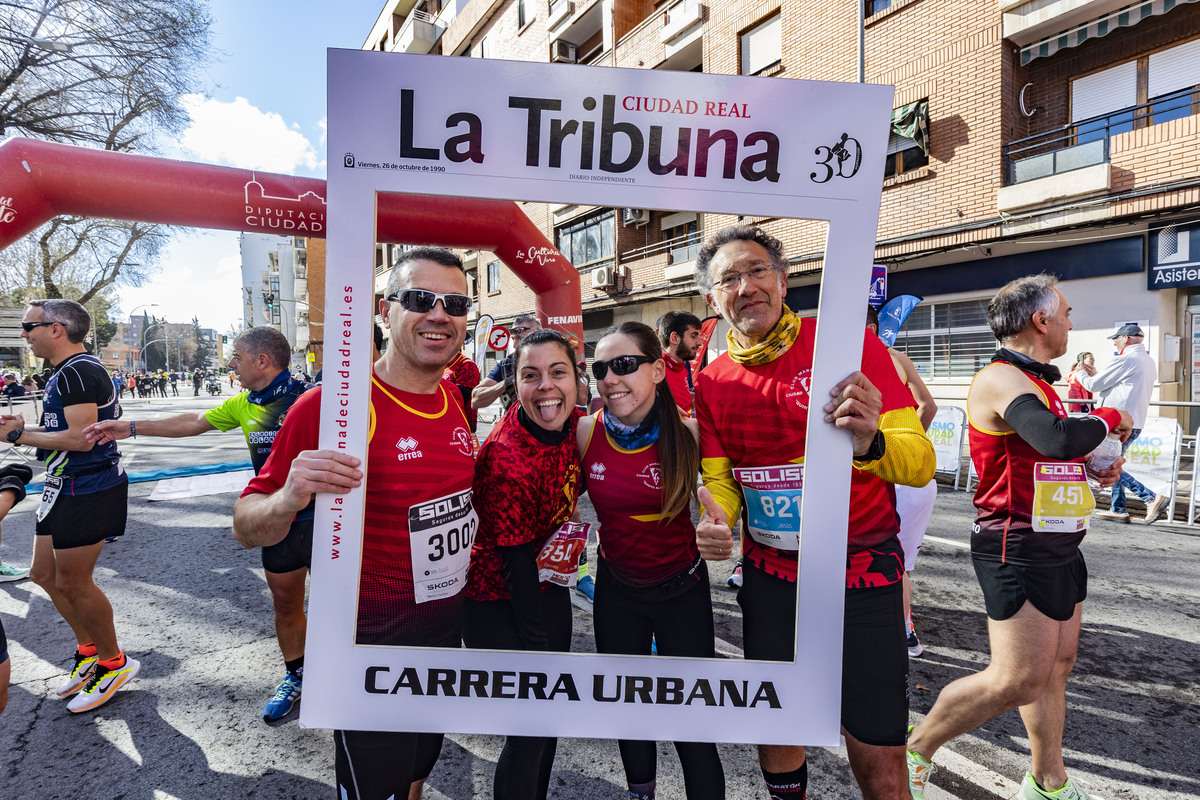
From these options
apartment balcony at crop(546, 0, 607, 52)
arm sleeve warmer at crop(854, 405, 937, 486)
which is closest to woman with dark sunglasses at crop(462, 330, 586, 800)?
arm sleeve warmer at crop(854, 405, 937, 486)

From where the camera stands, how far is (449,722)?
1.40 m

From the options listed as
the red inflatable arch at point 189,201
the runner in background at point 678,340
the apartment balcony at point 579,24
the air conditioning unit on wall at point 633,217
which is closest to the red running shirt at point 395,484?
the air conditioning unit on wall at point 633,217

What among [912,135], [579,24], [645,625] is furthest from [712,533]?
[579,24]

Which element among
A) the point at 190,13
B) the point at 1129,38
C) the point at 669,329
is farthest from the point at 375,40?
the point at 669,329

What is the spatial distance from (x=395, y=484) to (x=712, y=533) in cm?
93

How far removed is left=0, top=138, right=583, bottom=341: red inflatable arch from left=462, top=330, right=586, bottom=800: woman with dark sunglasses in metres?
0.84

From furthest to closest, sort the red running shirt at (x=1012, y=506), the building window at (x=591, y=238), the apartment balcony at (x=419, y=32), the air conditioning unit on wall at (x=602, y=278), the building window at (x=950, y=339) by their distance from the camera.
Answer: the apartment balcony at (x=419, y=32) < the building window at (x=950, y=339) < the air conditioning unit on wall at (x=602, y=278) < the red running shirt at (x=1012, y=506) < the building window at (x=591, y=238)

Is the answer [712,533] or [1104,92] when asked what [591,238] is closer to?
[712,533]

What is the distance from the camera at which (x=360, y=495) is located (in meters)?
1.40

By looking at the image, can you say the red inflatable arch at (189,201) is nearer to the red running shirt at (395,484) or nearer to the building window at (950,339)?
the red running shirt at (395,484)

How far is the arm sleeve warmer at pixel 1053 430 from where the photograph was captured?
203 cm

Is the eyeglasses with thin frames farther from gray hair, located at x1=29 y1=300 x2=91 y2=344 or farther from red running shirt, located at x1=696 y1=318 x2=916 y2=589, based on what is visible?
gray hair, located at x1=29 y1=300 x2=91 y2=344

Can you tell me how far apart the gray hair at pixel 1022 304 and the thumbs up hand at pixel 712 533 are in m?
1.62

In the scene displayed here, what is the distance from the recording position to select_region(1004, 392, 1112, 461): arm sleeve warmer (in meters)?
2.03
